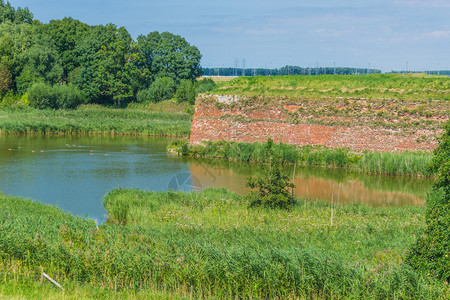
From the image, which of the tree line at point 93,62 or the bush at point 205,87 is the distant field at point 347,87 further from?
the tree line at point 93,62

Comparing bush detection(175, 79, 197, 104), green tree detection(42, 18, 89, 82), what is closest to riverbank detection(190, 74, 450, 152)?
bush detection(175, 79, 197, 104)

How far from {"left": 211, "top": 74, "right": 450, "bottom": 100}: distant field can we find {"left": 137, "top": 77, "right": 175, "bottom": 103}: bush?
2399 cm

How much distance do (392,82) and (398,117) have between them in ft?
13.8

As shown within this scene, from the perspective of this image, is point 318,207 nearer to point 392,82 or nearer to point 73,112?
point 392,82

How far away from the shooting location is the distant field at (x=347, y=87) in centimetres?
3306

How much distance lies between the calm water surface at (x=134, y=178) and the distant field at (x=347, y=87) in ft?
22.5

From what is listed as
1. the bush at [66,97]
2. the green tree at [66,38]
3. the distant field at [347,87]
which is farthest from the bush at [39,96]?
the distant field at [347,87]

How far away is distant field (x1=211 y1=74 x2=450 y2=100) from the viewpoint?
108 feet

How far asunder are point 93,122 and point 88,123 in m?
0.58

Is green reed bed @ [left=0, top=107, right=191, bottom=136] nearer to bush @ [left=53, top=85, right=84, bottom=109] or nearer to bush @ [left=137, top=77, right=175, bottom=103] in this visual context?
bush @ [left=53, top=85, right=84, bottom=109]

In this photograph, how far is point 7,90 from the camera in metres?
62.6

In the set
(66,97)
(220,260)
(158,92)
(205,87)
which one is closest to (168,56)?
(158,92)

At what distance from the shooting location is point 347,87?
118 ft

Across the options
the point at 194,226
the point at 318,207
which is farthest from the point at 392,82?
the point at 194,226
